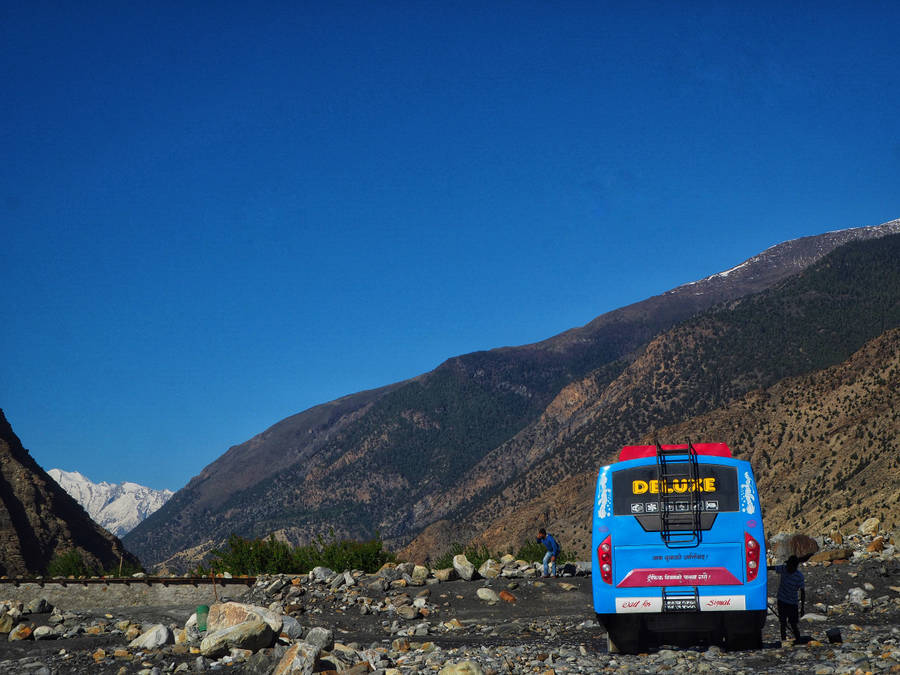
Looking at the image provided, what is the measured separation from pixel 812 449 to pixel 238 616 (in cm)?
6631

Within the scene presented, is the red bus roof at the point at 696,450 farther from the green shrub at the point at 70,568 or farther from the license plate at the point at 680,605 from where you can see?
the green shrub at the point at 70,568

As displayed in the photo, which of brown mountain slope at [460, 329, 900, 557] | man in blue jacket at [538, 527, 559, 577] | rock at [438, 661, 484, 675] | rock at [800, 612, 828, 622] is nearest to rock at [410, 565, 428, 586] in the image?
man in blue jacket at [538, 527, 559, 577]

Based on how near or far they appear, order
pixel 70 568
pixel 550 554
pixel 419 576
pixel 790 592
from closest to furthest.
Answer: pixel 790 592 < pixel 419 576 < pixel 550 554 < pixel 70 568

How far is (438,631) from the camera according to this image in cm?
1827

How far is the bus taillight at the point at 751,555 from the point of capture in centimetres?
1122

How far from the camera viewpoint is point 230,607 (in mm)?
13797

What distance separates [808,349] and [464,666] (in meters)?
112

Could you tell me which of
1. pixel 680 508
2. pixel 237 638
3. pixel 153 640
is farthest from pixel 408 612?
pixel 680 508

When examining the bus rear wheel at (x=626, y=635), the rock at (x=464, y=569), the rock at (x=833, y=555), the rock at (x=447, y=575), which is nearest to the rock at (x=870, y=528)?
the rock at (x=833, y=555)

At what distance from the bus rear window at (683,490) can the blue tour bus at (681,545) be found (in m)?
0.01

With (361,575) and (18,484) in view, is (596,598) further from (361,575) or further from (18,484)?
(18,484)

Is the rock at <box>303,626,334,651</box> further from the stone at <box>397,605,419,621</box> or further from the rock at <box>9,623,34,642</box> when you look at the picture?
the rock at <box>9,623,34,642</box>

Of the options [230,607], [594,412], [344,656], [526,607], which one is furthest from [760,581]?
[594,412]

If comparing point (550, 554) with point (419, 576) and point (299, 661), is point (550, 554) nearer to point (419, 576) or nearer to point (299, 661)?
point (419, 576)
